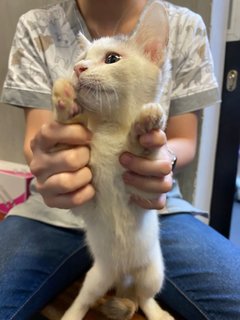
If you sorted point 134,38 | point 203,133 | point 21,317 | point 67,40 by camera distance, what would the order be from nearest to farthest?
point 134,38
point 21,317
point 67,40
point 203,133

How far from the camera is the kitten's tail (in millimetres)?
738

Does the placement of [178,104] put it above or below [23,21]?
below

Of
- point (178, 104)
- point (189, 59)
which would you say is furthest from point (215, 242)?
point (189, 59)

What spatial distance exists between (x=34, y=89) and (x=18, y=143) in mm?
568

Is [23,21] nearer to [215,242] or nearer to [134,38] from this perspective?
[134,38]

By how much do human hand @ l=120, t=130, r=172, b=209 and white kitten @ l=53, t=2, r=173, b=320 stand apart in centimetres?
1

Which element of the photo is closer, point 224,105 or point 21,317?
point 21,317

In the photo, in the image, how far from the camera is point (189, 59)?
0.97 metres

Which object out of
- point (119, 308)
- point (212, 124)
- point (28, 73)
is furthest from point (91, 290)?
point (212, 124)

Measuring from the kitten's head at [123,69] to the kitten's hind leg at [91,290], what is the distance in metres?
0.32

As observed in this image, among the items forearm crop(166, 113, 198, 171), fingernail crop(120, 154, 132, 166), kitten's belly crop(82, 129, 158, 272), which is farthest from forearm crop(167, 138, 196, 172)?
fingernail crop(120, 154, 132, 166)

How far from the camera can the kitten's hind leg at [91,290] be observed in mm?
711

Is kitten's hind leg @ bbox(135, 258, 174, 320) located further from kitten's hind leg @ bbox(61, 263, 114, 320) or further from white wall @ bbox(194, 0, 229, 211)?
white wall @ bbox(194, 0, 229, 211)

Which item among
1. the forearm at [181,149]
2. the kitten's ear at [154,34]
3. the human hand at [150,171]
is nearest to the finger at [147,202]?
the human hand at [150,171]
